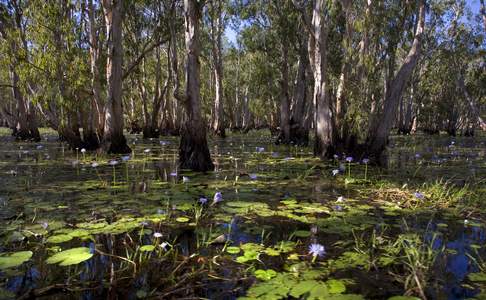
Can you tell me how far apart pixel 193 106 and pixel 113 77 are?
4.79 metres

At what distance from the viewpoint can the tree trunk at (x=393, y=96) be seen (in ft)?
28.8

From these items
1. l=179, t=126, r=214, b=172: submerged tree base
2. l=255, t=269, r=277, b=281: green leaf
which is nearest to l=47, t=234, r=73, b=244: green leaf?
l=255, t=269, r=277, b=281: green leaf

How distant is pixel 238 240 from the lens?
3.55 m

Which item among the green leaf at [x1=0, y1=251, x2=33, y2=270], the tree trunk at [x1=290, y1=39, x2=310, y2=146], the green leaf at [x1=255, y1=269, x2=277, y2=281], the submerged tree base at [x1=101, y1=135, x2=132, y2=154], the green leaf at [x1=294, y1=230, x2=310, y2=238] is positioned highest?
the tree trunk at [x1=290, y1=39, x2=310, y2=146]

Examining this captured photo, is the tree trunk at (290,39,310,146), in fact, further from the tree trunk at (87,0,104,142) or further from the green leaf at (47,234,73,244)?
the green leaf at (47,234,73,244)

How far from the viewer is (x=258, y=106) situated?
4788cm

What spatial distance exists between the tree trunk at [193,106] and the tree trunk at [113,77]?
430 centimetres

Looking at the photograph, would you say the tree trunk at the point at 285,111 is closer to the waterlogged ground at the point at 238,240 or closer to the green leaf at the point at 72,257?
the waterlogged ground at the point at 238,240

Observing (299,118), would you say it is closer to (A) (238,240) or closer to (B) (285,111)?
(B) (285,111)

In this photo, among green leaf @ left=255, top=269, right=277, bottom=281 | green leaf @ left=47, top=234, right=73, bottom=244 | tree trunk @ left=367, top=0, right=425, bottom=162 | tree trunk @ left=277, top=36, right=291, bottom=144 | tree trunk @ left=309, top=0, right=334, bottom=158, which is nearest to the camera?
green leaf @ left=255, top=269, right=277, bottom=281

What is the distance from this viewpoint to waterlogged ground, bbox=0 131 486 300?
253 centimetres

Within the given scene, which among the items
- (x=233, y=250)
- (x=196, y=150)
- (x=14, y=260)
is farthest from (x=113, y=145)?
(x=14, y=260)

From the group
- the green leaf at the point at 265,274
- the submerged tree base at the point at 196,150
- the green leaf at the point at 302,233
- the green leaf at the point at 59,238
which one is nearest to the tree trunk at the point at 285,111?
the submerged tree base at the point at 196,150

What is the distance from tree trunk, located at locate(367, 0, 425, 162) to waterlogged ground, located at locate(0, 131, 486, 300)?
248cm
